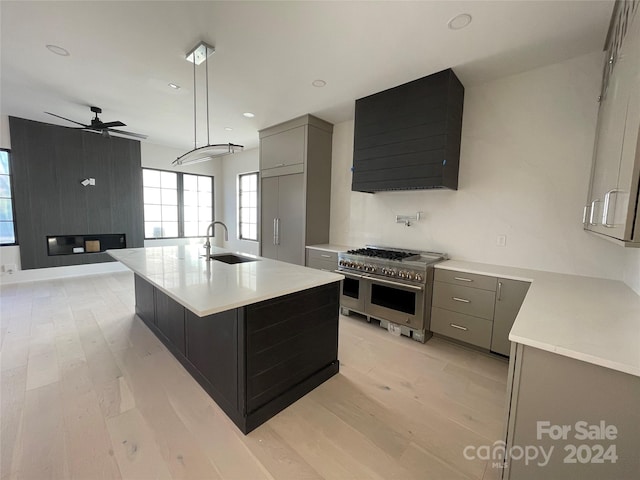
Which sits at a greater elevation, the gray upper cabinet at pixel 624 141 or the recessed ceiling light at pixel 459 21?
the recessed ceiling light at pixel 459 21

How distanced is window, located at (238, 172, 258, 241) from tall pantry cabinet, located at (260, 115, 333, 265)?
1809mm

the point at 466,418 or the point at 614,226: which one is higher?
the point at 614,226

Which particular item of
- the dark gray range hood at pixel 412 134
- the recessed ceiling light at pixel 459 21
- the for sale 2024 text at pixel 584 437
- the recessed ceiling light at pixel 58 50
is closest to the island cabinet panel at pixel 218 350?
the for sale 2024 text at pixel 584 437

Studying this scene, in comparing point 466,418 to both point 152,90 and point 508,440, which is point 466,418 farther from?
point 152,90

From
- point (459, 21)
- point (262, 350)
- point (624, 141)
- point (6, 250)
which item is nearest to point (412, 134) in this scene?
point (459, 21)

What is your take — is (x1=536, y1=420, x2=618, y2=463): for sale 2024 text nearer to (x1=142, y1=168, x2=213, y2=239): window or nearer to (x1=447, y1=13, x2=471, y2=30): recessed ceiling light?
(x1=447, y1=13, x2=471, y2=30): recessed ceiling light

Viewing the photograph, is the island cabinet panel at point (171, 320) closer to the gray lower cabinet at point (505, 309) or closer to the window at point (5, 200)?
the gray lower cabinet at point (505, 309)

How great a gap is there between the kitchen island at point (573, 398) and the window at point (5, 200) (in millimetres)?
6863

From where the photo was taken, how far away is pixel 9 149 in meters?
4.29

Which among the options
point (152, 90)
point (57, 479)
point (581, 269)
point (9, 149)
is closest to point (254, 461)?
point (57, 479)

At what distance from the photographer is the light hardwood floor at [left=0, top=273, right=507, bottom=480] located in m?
1.42

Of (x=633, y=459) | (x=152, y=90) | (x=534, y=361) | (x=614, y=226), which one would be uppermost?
(x=152, y=90)

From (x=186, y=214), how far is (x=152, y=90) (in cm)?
382

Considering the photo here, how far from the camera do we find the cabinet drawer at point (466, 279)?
2441mm
